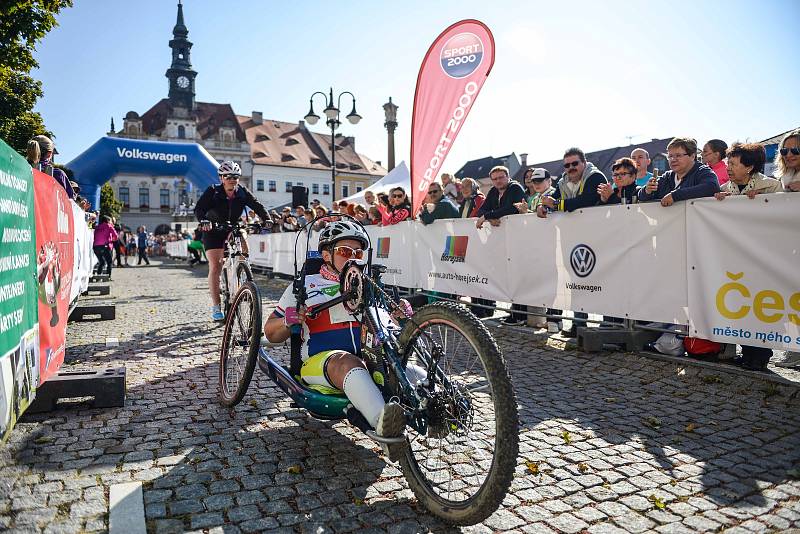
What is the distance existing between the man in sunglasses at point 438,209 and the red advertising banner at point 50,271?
216 inches

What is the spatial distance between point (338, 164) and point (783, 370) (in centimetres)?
8882

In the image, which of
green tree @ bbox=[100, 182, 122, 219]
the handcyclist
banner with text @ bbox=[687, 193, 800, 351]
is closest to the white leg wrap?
banner with text @ bbox=[687, 193, 800, 351]

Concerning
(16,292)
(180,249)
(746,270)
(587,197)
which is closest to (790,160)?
(746,270)

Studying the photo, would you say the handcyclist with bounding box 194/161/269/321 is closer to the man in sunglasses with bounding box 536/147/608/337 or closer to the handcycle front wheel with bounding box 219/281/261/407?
the handcycle front wheel with bounding box 219/281/261/407

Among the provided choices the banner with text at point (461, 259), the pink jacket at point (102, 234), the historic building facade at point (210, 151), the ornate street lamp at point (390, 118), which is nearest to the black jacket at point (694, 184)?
the banner with text at point (461, 259)

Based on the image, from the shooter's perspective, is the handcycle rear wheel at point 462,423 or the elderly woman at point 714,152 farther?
the elderly woman at point 714,152

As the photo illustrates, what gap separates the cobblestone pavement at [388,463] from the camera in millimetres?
2605

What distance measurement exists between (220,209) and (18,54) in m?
15.8

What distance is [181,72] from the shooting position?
3292 inches

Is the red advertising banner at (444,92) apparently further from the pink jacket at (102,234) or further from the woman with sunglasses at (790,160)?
the pink jacket at (102,234)

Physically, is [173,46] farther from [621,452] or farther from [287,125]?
[621,452]

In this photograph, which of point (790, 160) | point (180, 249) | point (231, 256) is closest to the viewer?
point (790, 160)

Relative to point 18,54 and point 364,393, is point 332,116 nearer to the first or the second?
point 18,54

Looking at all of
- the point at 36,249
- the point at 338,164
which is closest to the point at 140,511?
the point at 36,249
